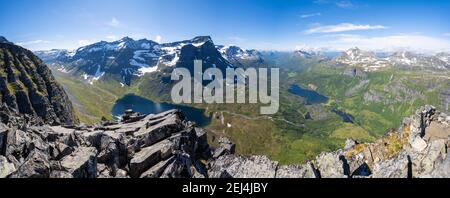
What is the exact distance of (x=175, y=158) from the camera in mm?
43562

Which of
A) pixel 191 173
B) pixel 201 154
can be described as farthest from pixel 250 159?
pixel 201 154

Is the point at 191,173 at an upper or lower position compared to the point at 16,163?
lower

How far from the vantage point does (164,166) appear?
42.4 metres

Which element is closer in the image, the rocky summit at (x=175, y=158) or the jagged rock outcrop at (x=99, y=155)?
the jagged rock outcrop at (x=99, y=155)

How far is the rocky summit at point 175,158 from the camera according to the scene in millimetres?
36625

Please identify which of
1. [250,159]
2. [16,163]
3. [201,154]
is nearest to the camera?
[16,163]

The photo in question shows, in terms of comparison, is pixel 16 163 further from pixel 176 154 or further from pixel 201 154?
pixel 201 154

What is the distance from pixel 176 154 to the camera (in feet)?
145

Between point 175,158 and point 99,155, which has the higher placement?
point 99,155

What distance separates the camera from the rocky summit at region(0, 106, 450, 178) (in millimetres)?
36625

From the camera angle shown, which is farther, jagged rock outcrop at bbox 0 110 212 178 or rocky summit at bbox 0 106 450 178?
rocky summit at bbox 0 106 450 178
